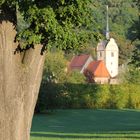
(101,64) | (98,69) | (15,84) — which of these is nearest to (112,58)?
(101,64)

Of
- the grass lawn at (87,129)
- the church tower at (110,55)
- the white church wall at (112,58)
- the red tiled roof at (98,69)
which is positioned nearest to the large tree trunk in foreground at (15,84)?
the grass lawn at (87,129)

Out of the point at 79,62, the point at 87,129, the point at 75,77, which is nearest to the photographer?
the point at 87,129

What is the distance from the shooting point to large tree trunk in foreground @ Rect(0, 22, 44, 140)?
886cm

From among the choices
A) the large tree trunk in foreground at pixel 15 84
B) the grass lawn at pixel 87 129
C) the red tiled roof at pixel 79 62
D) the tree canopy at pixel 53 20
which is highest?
the red tiled roof at pixel 79 62

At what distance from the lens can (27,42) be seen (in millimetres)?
8695

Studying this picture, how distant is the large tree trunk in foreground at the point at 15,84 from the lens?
29.1 feet

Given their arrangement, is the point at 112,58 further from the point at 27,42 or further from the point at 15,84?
the point at 27,42

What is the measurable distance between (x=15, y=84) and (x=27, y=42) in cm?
70

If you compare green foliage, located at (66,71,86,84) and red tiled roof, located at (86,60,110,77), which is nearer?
green foliage, located at (66,71,86,84)

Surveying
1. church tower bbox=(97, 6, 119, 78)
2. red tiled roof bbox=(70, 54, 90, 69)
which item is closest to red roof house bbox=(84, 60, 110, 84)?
red tiled roof bbox=(70, 54, 90, 69)

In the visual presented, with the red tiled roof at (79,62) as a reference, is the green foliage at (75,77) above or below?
below

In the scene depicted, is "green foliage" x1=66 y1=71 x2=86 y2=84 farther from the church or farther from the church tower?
the church tower

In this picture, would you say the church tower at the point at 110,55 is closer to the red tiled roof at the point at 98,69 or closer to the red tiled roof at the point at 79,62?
the red tiled roof at the point at 79,62

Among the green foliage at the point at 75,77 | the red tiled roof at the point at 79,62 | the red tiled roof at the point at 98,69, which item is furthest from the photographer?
the red tiled roof at the point at 79,62
